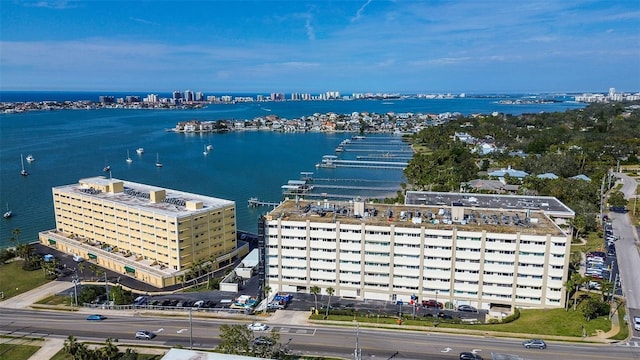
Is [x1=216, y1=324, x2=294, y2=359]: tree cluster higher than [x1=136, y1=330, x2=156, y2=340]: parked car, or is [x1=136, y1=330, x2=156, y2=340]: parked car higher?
[x1=216, y1=324, x2=294, y2=359]: tree cluster

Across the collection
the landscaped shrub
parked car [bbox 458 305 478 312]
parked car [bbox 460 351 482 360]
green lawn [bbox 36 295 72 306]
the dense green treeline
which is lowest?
green lawn [bbox 36 295 72 306]

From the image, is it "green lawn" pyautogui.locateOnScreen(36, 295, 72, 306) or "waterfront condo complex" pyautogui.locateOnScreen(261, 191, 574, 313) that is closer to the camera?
"waterfront condo complex" pyautogui.locateOnScreen(261, 191, 574, 313)

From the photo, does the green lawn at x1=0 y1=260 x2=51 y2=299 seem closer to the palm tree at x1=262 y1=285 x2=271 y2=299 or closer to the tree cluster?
the palm tree at x1=262 y1=285 x2=271 y2=299

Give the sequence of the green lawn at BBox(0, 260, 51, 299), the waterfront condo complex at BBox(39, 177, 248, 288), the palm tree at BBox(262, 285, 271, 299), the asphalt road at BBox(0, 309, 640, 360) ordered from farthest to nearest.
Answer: the waterfront condo complex at BBox(39, 177, 248, 288)
the green lawn at BBox(0, 260, 51, 299)
the palm tree at BBox(262, 285, 271, 299)
the asphalt road at BBox(0, 309, 640, 360)

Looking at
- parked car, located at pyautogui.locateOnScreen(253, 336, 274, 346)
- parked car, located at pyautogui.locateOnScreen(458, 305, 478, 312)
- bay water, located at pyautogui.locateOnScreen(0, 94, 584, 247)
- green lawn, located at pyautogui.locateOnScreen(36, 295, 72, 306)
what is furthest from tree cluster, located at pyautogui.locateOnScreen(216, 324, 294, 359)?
bay water, located at pyautogui.locateOnScreen(0, 94, 584, 247)

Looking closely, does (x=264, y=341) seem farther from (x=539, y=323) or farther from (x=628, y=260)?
(x=628, y=260)

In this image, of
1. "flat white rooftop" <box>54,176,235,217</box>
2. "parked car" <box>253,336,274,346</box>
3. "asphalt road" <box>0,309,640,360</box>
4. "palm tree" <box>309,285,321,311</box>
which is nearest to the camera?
"parked car" <box>253,336,274,346</box>
